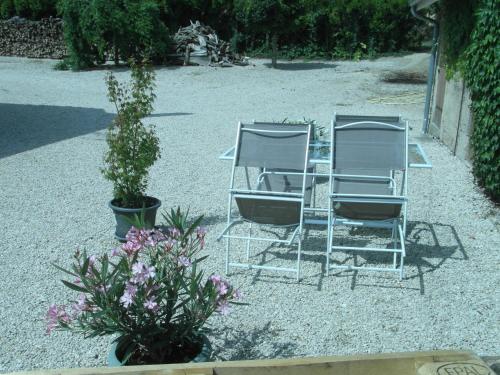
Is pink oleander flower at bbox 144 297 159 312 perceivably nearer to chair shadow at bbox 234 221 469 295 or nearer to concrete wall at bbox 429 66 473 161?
chair shadow at bbox 234 221 469 295

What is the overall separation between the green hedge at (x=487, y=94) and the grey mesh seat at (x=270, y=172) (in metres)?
2.53

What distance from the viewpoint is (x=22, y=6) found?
78.9 feet

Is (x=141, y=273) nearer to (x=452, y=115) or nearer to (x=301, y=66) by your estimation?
(x=452, y=115)

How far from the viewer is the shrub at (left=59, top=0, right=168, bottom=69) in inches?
733

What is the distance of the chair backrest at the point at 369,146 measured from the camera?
479cm

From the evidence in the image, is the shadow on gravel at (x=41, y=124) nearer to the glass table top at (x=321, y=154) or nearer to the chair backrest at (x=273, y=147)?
the glass table top at (x=321, y=154)

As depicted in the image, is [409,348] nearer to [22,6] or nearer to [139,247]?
[139,247]

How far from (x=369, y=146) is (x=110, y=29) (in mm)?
16007

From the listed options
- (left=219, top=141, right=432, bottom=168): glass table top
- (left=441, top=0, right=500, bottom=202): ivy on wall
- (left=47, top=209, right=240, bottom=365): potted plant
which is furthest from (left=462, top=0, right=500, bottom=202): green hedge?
(left=47, top=209, right=240, bottom=365): potted plant

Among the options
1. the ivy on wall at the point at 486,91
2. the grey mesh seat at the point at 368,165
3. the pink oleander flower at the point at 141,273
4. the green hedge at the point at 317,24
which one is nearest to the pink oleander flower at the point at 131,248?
the pink oleander flower at the point at 141,273

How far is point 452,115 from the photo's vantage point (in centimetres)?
909

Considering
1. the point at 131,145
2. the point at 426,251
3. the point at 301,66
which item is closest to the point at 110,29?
the point at 301,66

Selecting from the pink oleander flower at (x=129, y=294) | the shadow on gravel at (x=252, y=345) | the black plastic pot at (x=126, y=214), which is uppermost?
the pink oleander flower at (x=129, y=294)

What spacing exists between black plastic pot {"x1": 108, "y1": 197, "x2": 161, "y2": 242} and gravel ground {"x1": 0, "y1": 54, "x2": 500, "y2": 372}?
6.6 inches
